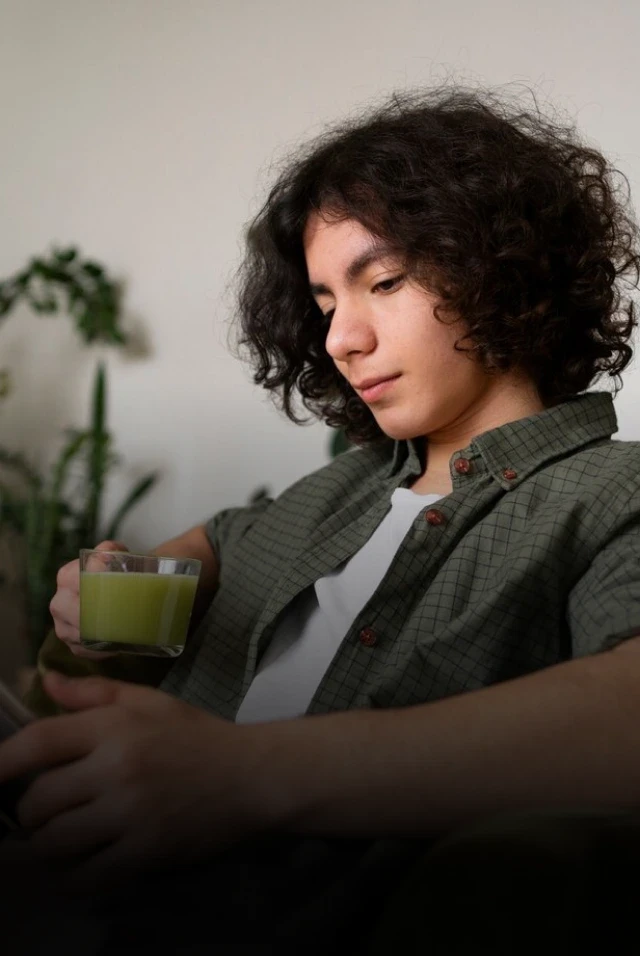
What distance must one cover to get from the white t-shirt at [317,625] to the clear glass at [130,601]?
140 mm

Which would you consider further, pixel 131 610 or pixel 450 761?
pixel 131 610

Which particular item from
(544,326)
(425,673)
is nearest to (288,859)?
(425,673)

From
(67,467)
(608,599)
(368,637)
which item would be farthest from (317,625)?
(67,467)

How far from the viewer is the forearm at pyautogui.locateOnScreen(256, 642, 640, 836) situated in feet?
1.43

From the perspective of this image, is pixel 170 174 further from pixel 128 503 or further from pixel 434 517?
pixel 434 517

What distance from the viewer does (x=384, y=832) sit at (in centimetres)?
43

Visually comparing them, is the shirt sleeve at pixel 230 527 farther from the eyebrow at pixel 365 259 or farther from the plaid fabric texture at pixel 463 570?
the eyebrow at pixel 365 259

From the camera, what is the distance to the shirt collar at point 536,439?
97 centimetres

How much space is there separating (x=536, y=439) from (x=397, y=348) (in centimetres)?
19

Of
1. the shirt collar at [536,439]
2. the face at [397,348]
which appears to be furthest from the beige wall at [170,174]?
the shirt collar at [536,439]

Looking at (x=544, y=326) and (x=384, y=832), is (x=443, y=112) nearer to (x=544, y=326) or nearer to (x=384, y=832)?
(x=544, y=326)

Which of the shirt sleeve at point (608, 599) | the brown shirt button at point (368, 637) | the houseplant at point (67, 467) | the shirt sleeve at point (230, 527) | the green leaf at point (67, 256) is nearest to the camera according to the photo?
the shirt sleeve at point (608, 599)

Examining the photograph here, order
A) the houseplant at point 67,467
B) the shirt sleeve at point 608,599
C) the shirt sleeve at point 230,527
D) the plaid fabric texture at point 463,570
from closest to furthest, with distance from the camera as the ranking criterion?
the shirt sleeve at point 608,599 → the plaid fabric texture at point 463,570 → the shirt sleeve at point 230,527 → the houseplant at point 67,467

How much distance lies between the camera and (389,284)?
1.09 m
